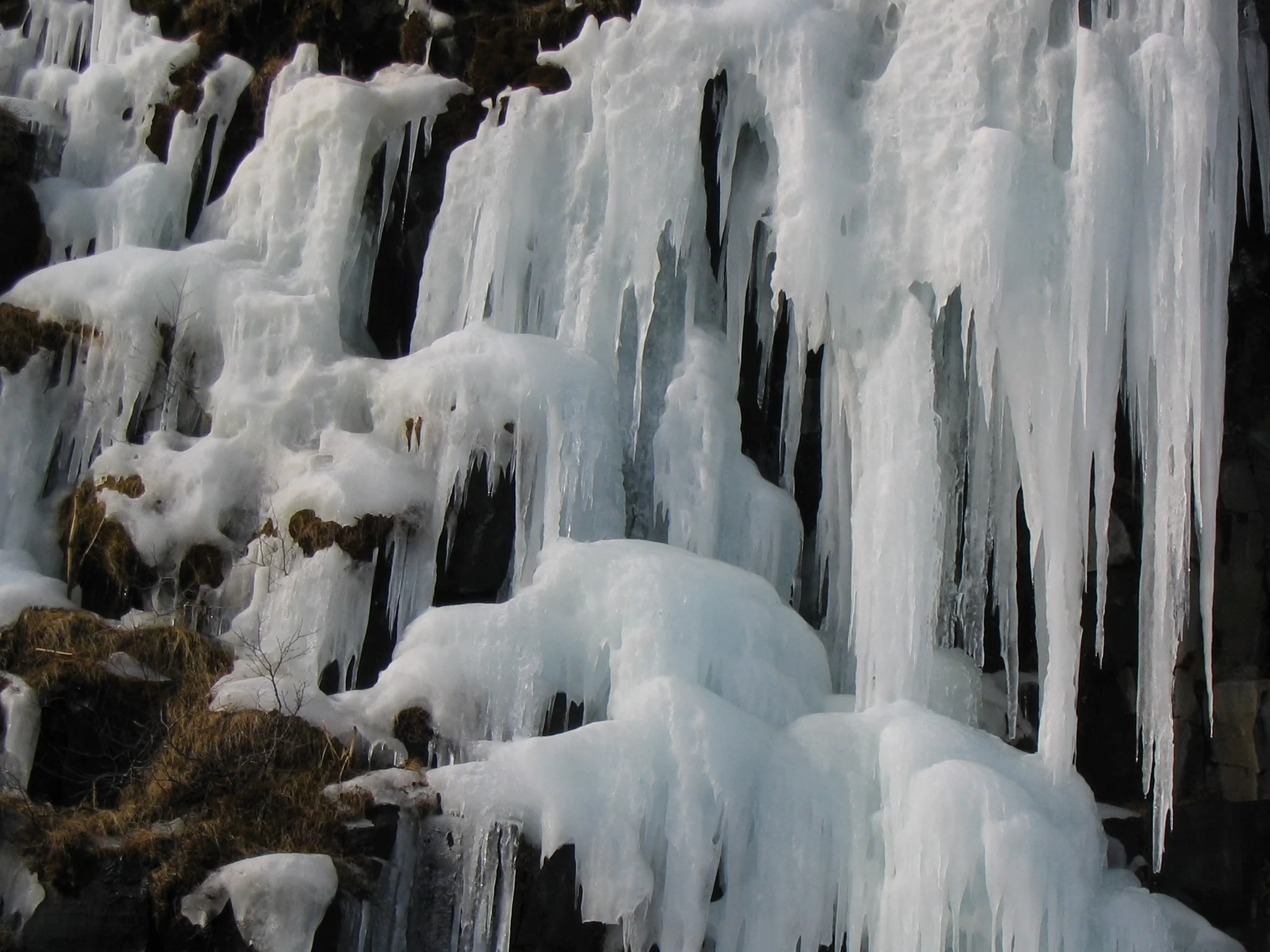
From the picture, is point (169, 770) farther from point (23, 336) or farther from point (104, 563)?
point (23, 336)

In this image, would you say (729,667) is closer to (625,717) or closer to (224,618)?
(625,717)

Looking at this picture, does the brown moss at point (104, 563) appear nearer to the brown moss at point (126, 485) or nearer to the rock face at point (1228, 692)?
the brown moss at point (126, 485)

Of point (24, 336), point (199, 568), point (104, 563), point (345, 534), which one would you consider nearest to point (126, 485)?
point (104, 563)

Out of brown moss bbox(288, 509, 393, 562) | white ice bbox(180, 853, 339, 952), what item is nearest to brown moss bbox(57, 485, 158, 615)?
brown moss bbox(288, 509, 393, 562)

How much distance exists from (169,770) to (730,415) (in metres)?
4.65

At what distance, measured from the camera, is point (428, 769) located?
27.3 feet

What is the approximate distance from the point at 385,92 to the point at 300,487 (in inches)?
154

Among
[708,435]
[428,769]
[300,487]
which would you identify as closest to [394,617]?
[300,487]

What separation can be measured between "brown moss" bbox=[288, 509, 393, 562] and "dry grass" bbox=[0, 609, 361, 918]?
3.05ft

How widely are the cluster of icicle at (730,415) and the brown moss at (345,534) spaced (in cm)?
10

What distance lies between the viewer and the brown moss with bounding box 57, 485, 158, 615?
416 inches

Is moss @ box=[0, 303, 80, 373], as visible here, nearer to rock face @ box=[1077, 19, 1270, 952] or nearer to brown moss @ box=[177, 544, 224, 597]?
brown moss @ box=[177, 544, 224, 597]

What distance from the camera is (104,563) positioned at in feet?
34.8

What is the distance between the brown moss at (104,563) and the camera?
34.7 feet
